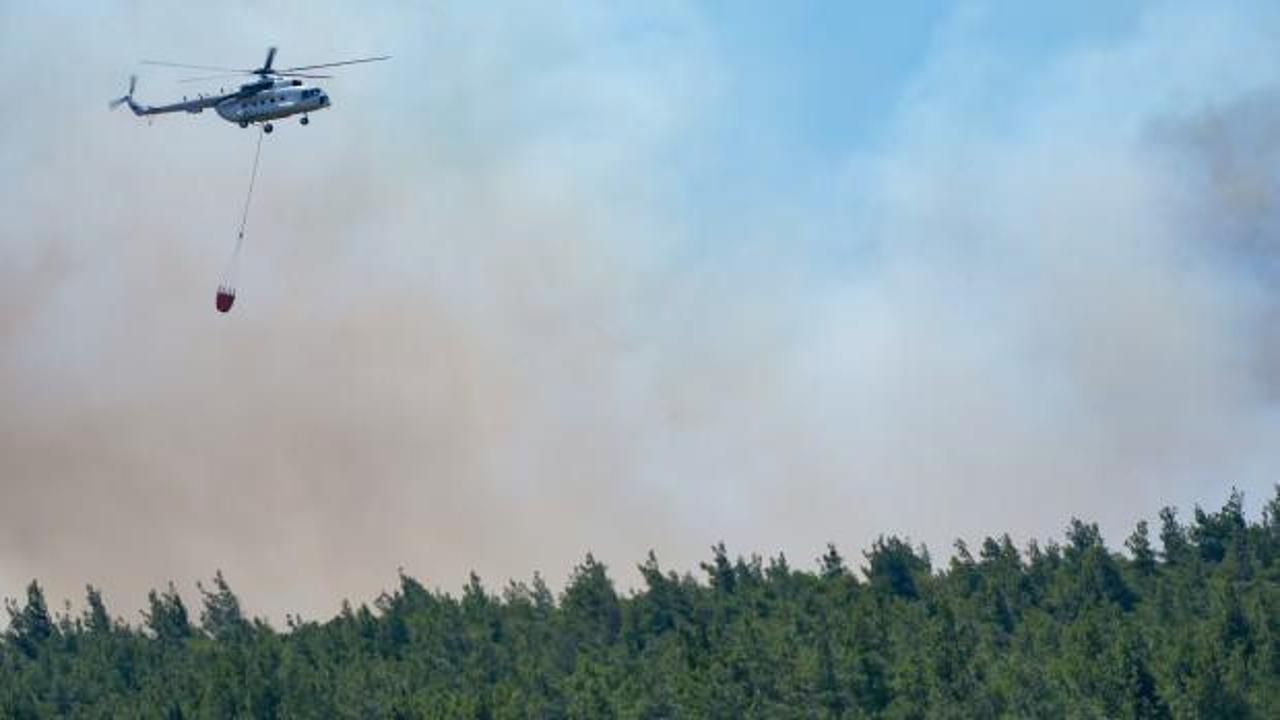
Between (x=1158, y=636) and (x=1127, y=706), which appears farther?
(x=1158, y=636)

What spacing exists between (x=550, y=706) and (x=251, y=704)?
16.3m

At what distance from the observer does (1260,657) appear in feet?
539

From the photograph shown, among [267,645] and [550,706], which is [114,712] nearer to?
[267,645]

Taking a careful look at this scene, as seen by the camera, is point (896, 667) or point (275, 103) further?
point (896, 667)

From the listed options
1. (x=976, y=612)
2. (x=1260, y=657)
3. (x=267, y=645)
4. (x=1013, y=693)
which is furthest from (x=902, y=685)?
(x=267, y=645)

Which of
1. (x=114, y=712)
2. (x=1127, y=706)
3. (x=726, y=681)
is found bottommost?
(x=1127, y=706)

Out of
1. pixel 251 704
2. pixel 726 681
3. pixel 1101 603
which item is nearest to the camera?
pixel 726 681

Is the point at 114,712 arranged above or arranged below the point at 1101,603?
above

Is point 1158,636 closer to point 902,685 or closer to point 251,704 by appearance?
point 902,685

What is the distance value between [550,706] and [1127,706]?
3556 cm

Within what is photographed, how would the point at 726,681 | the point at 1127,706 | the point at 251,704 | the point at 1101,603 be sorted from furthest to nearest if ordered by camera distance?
the point at 1101,603 < the point at 251,704 < the point at 726,681 < the point at 1127,706

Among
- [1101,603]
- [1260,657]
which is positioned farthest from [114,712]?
[1260,657]

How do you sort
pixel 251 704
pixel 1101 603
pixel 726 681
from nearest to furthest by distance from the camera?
pixel 726 681 < pixel 251 704 < pixel 1101 603

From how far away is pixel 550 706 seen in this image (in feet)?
589
